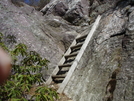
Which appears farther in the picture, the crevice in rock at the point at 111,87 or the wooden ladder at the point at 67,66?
the wooden ladder at the point at 67,66

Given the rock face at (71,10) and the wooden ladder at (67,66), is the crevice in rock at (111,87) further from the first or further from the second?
the rock face at (71,10)

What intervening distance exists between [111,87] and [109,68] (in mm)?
366

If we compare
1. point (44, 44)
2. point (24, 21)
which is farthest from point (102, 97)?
point (24, 21)

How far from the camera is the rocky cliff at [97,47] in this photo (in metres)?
1.74

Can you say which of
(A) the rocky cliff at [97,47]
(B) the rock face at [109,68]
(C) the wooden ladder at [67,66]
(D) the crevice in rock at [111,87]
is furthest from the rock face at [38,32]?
(D) the crevice in rock at [111,87]

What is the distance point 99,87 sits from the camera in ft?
6.14

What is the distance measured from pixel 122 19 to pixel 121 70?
1.47m

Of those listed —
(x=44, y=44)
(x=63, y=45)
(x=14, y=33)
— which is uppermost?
(x=14, y=33)

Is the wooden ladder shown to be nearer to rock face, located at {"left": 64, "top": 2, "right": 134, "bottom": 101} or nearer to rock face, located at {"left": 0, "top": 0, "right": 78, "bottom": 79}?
rock face, located at {"left": 64, "top": 2, "right": 134, "bottom": 101}

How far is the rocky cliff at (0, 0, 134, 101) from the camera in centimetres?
174

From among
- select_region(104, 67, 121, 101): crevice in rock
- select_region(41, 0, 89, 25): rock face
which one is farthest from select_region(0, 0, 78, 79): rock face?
select_region(104, 67, 121, 101): crevice in rock

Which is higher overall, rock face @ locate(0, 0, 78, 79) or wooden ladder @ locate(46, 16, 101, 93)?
rock face @ locate(0, 0, 78, 79)

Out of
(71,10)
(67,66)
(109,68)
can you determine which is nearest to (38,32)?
(67,66)

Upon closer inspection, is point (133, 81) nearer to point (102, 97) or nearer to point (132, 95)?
point (132, 95)
